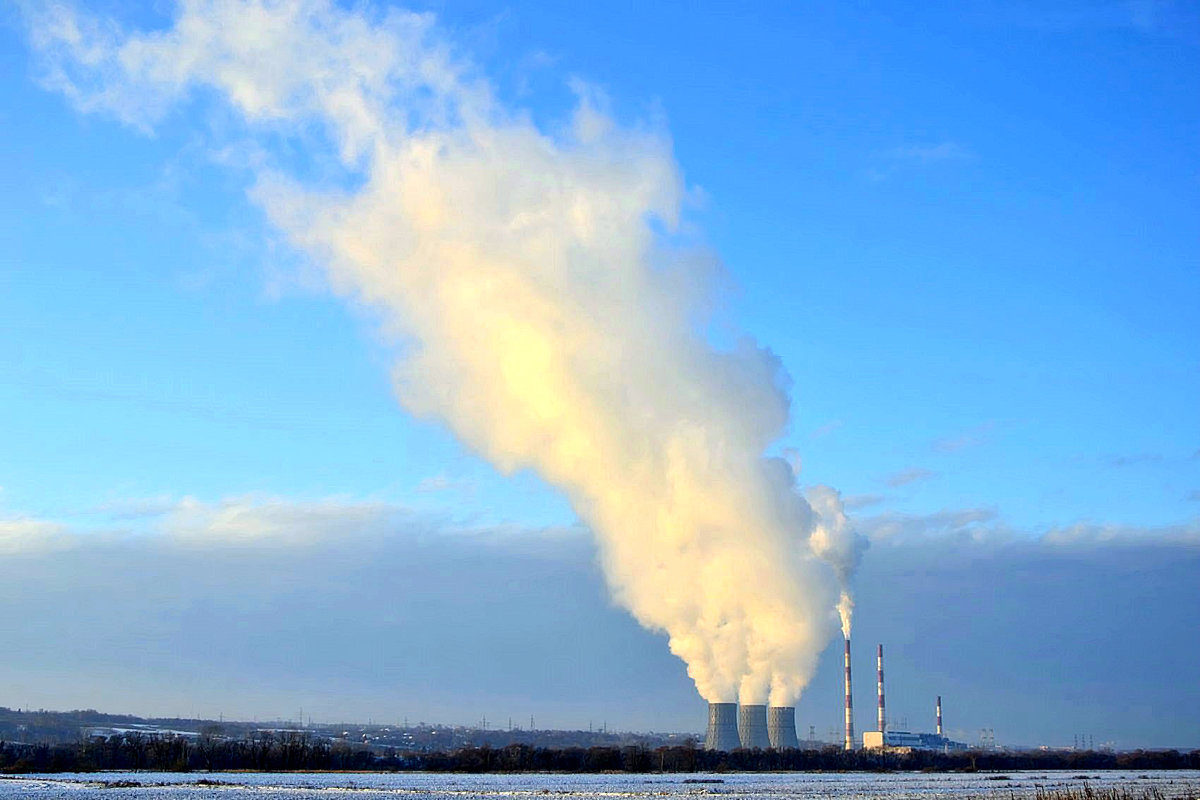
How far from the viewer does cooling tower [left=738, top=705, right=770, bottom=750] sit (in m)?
133

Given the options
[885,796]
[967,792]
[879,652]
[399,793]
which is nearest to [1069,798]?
[885,796]

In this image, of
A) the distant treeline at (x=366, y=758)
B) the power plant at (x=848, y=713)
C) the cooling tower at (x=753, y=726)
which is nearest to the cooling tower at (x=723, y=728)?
the cooling tower at (x=753, y=726)

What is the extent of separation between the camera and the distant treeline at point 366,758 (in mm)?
103625

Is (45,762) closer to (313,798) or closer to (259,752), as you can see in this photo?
(259,752)

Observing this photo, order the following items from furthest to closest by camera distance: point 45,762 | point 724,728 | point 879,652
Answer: point 879,652
point 724,728
point 45,762

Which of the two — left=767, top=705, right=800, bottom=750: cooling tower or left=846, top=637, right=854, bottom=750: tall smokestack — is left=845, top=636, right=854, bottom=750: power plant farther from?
left=767, top=705, right=800, bottom=750: cooling tower

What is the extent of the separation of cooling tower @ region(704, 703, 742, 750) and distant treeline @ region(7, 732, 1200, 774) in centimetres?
399

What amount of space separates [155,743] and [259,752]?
9613mm

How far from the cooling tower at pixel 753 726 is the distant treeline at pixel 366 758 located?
138 inches

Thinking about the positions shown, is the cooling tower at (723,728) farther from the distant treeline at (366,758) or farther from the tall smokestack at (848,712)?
the tall smokestack at (848,712)

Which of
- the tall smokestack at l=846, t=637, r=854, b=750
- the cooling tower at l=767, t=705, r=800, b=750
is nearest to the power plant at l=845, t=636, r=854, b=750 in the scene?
the tall smokestack at l=846, t=637, r=854, b=750

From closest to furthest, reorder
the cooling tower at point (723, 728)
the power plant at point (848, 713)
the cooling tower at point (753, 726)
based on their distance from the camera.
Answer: the cooling tower at point (723, 728), the cooling tower at point (753, 726), the power plant at point (848, 713)

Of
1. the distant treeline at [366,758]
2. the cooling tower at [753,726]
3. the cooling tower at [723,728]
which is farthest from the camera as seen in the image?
the cooling tower at [753,726]

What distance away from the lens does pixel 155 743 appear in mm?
109000
